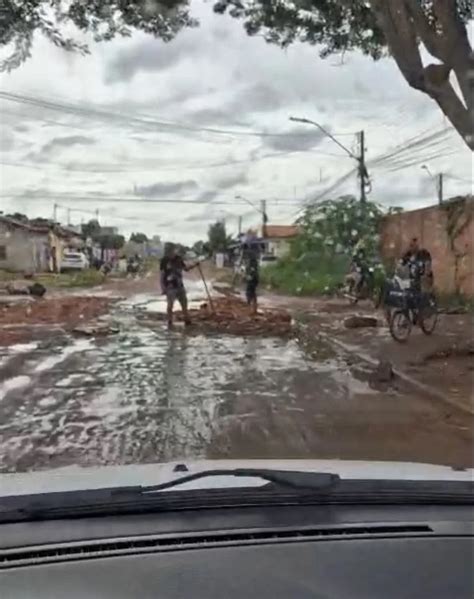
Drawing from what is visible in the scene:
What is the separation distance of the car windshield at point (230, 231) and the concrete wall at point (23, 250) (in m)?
0.02

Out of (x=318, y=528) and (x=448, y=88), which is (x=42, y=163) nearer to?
(x=448, y=88)

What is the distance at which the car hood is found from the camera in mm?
1647

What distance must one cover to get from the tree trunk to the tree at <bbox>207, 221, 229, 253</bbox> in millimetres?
3109

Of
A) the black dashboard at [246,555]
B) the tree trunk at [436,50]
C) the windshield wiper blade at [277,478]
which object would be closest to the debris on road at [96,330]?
the tree trunk at [436,50]

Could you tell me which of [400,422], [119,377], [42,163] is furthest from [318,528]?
[42,163]

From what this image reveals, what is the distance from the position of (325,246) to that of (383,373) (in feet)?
7.11

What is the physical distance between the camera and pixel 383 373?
858 centimetres

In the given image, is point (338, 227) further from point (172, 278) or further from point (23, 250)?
point (23, 250)

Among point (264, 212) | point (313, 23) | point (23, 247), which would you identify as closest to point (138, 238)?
point (23, 247)

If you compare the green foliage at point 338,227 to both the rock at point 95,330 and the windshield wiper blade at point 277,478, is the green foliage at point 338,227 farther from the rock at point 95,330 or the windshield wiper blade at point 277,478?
the windshield wiper blade at point 277,478

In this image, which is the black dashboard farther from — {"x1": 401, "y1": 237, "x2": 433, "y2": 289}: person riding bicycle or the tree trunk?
{"x1": 401, "y1": 237, "x2": 433, "y2": 289}: person riding bicycle

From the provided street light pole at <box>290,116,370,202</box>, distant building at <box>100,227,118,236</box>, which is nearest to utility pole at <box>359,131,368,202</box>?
street light pole at <box>290,116,370,202</box>

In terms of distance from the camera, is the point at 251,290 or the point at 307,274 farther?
the point at 307,274

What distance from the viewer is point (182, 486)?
159 centimetres
